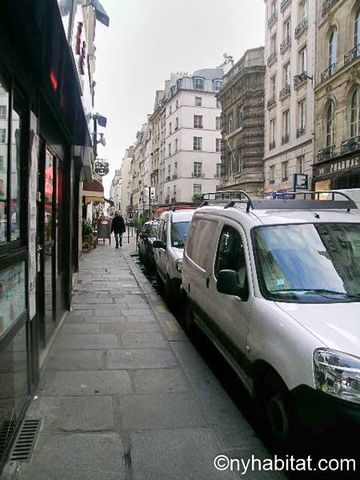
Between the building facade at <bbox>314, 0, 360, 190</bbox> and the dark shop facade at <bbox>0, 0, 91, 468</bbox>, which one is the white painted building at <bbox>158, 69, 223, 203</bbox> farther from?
the dark shop facade at <bbox>0, 0, 91, 468</bbox>

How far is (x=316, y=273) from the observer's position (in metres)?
4.07

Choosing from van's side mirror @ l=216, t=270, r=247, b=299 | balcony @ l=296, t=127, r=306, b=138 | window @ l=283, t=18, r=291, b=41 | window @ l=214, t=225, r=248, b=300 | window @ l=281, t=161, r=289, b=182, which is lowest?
van's side mirror @ l=216, t=270, r=247, b=299

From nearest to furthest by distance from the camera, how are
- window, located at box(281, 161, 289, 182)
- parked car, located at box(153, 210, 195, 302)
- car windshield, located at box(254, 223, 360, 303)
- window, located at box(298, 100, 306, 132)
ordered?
car windshield, located at box(254, 223, 360, 303), parked car, located at box(153, 210, 195, 302), window, located at box(298, 100, 306, 132), window, located at box(281, 161, 289, 182)

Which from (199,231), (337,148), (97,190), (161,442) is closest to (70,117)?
(199,231)

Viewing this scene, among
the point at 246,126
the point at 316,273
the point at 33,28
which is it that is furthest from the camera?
the point at 246,126

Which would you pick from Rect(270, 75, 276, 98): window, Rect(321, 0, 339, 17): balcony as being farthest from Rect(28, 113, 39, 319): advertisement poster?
Rect(270, 75, 276, 98): window

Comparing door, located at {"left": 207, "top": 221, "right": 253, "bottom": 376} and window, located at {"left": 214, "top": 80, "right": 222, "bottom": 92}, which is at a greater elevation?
window, located at {"left": 214, "top": 80, "right": 222, "bottom": 92}

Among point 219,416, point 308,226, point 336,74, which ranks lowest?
point 219,416

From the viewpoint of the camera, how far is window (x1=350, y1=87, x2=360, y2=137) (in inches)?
897

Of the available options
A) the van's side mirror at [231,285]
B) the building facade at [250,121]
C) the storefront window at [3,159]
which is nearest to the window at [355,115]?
the building facade at [250,121]

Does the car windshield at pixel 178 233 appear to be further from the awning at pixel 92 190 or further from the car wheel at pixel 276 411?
the awning at pixel 92 190

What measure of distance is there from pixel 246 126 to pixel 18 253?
37387mm

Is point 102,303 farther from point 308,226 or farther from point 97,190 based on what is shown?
point 97,190

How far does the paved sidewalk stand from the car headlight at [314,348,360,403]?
2.93 ft
